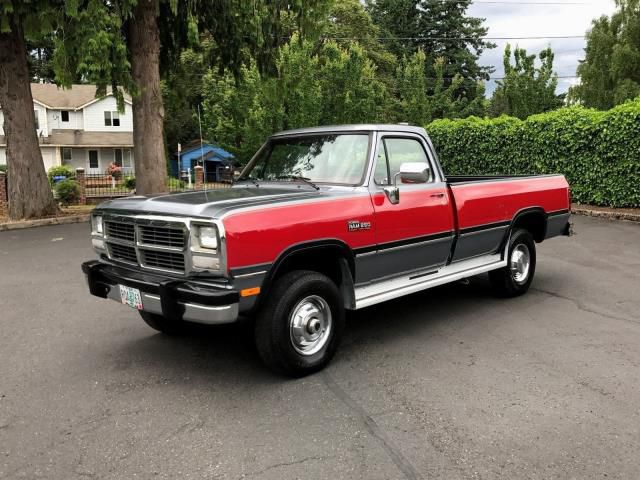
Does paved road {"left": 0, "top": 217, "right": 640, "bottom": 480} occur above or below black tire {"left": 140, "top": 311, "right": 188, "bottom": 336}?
below

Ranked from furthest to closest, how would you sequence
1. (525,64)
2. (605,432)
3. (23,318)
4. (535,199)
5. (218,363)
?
1. (525,64)
2. (535,199)
3. (23,318)
4. (218,363)
5. (605,432)

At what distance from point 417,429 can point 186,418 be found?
1521mm

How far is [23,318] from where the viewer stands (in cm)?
629

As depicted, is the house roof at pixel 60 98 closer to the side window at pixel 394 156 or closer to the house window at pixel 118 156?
the house window at pixel 118 156

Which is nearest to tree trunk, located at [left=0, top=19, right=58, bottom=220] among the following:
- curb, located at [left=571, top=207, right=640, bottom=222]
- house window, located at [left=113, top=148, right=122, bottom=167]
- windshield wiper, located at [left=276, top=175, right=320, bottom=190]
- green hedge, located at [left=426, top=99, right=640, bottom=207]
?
windshield wiper, located at [left=276, top=175, right=320, bottom=190]

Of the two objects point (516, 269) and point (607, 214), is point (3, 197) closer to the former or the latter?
point (516, 269)

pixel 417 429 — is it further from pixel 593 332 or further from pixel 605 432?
pixel 593 332

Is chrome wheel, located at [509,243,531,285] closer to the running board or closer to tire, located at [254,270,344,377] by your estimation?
the running board

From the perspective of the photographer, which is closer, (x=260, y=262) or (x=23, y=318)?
(x=260, y=262)

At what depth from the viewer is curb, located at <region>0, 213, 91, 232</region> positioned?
14.2 m

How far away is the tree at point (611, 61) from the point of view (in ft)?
107

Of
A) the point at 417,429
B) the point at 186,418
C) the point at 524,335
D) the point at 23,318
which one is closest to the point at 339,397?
the point at 417,429

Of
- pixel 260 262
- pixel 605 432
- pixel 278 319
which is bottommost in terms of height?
pixel 605 432

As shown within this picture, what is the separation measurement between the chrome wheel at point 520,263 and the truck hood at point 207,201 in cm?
306
